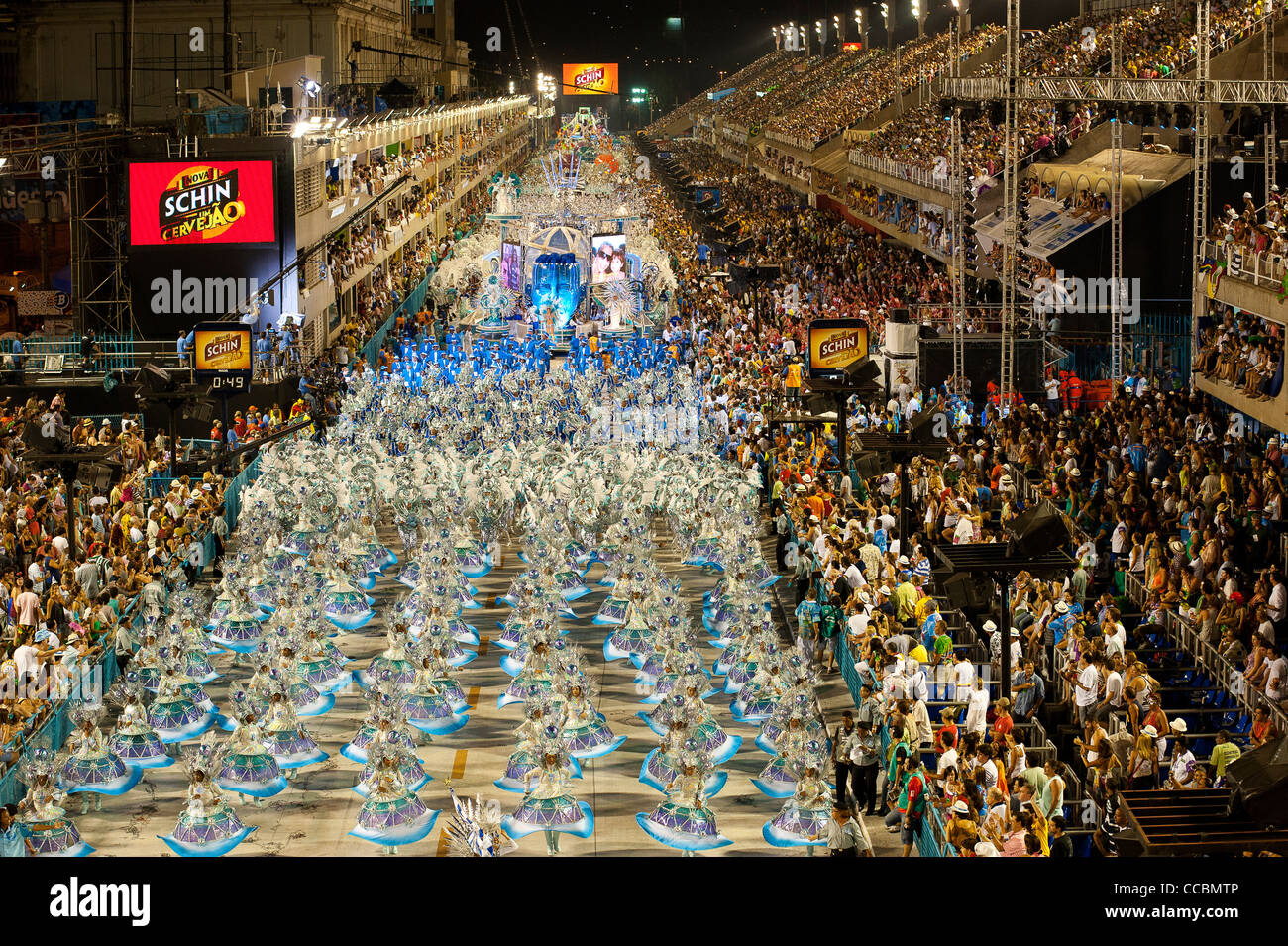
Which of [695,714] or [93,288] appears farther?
[93,288]

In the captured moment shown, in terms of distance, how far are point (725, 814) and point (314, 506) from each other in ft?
35.4

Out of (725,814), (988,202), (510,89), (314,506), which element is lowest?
(725,814)

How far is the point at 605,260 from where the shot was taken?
48.9 m

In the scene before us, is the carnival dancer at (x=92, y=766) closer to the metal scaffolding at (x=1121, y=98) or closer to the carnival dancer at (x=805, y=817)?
the carnival dancer at (x=805, y=817)

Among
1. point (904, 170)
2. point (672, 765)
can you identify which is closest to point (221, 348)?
point (672, 765)

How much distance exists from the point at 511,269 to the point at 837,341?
22149mm

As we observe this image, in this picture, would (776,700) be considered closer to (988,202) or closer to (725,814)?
(725,814)

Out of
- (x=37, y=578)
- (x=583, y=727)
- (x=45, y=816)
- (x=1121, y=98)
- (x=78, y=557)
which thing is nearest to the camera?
(x=45, y=816)

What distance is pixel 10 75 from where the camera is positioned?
56031mm

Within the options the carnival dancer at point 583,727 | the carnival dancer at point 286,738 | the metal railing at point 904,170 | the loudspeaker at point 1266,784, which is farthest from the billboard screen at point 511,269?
the loudspeaker at point 1266,784

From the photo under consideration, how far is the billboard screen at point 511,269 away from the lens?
49.2m

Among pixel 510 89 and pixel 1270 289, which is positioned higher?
pixel 510 89

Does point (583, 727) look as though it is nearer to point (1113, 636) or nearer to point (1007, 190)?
point (1113, 636)
